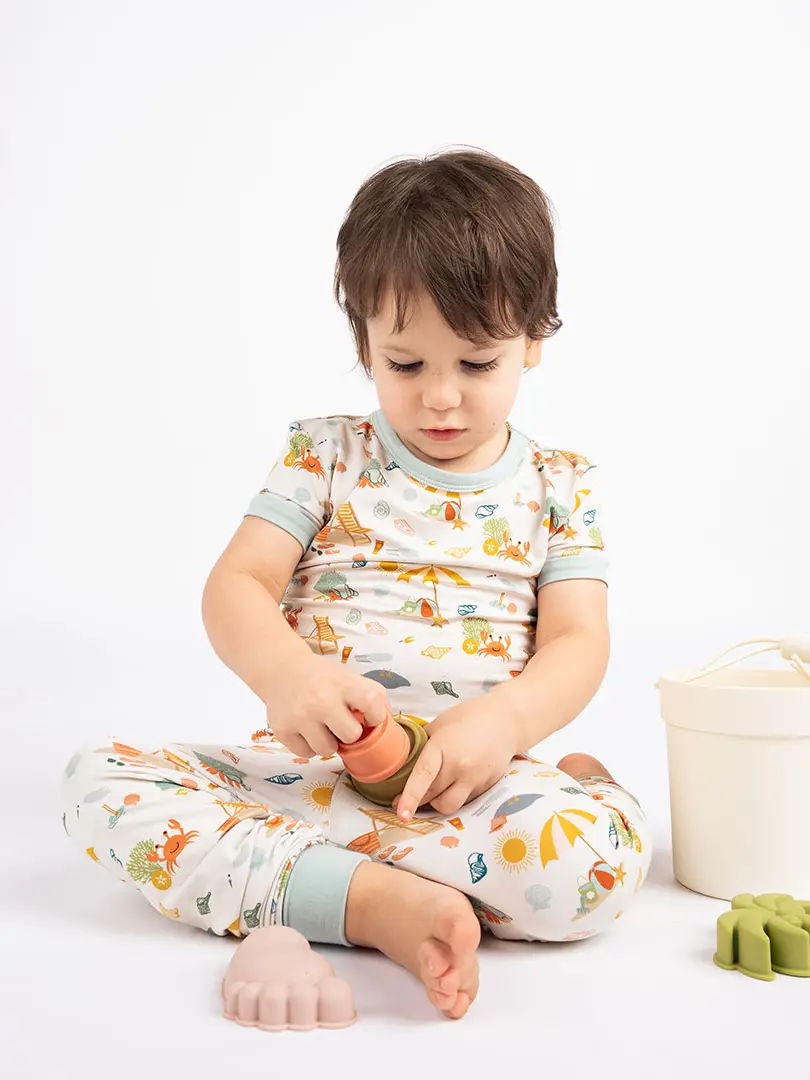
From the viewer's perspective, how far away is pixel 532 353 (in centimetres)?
152

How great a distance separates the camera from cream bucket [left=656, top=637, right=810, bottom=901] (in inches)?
50.5

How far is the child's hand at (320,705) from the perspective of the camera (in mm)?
1183

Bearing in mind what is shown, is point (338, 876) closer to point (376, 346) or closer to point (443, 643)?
point (443, 643)

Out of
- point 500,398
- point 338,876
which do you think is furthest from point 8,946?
point 500,398

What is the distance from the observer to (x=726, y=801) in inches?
51.8

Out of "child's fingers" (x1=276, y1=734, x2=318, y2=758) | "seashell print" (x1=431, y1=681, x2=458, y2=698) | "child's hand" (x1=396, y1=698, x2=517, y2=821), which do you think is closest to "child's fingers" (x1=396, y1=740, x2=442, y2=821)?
"child's hand" (x1=396, y1=698, x2=517, y2=821)

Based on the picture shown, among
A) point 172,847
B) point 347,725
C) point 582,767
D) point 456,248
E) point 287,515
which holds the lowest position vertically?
point 582,767

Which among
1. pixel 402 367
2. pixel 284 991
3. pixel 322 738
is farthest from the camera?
pixel 402 367

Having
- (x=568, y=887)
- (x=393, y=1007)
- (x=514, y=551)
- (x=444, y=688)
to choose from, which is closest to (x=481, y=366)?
(x=514, y=551)

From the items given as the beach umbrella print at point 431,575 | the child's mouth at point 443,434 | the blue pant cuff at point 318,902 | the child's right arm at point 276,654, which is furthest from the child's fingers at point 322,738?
the child's mouth at point 443,434

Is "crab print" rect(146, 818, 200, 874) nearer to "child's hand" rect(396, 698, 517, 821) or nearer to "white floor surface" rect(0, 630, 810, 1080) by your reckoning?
"white floor surface" rect(0, 630, 810, 1080)

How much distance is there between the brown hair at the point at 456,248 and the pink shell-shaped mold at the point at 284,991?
0.66 m

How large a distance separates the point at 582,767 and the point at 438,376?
503 millimetres

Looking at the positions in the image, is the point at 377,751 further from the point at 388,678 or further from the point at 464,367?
the point at 464,367
